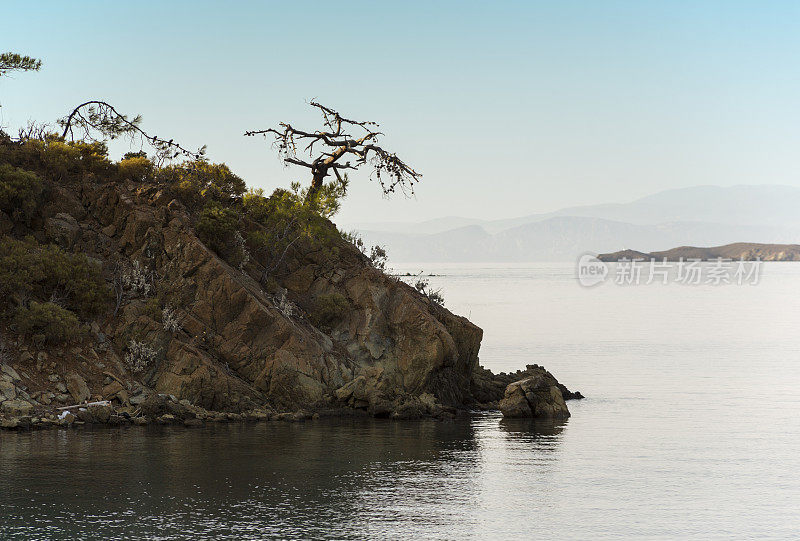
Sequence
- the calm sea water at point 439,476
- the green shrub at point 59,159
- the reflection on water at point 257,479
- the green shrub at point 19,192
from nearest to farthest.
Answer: the reflection on water at point 257,479, the calm sea water at point 439,476, the green shrub at point 19,192, the green shrub at point 59,159

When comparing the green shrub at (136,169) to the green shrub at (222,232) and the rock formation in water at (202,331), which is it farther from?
the green shrub at (222,232)

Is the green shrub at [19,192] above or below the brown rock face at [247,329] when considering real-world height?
above

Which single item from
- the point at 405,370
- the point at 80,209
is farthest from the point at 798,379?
the point at 80,209

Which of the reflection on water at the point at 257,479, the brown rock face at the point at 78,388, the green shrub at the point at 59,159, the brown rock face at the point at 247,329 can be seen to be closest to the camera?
the reflection on water at the point at 257,479

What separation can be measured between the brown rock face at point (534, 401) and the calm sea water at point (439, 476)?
3.55 feet

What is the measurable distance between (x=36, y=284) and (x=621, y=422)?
21904 mm

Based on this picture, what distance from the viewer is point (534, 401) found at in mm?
35625

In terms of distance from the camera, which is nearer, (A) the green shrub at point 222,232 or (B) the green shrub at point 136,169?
(A) the green shrub at point 222,232

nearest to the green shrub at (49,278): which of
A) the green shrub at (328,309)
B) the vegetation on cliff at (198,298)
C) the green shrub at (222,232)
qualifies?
the vegetation on cliff at (198,298)

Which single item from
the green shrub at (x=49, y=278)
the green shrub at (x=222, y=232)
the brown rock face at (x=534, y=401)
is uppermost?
the green shrub at (x=222, y=232)

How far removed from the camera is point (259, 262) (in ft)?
131

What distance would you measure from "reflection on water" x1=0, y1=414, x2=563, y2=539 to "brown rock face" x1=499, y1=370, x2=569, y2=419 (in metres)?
3.32

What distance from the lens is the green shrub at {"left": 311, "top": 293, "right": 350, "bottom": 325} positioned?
37406 millimetres

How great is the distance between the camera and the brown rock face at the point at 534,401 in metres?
35.3
